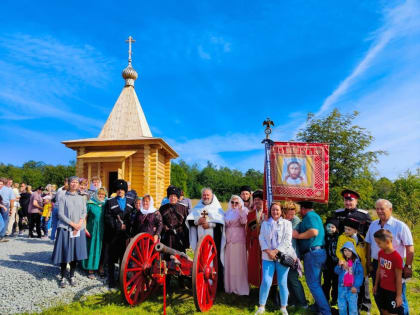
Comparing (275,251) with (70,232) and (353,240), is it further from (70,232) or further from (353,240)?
(70,232)

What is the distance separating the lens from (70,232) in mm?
5129

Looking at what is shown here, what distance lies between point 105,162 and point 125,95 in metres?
4.79

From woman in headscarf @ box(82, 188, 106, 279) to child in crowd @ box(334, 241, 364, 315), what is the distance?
4.39 meters

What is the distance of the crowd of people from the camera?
385 cm

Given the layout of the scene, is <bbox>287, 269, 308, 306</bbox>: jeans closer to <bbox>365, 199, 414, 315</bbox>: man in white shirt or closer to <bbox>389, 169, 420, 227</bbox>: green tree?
<bbox>365, 199, 414, 315</bbox>: man in white shirt

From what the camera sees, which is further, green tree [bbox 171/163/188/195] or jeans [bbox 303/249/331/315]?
green tree [bbox 171/163/188/195]

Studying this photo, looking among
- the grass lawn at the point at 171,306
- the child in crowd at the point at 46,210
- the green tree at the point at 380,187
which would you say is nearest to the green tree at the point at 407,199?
the green tree at the point at 380,187

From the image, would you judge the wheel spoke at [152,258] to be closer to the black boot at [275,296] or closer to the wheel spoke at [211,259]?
the wheel spoke at [211,259]

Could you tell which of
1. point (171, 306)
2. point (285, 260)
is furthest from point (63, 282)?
point (285, 260)

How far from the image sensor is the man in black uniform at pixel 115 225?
18.2 ft

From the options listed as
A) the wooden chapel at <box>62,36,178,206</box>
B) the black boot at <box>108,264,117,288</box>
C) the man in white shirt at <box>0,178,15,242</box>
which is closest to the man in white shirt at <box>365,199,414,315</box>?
the black boot at <box>108,264,117,288</box>

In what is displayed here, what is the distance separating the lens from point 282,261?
4.26 m

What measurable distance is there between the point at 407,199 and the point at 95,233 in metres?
16.7

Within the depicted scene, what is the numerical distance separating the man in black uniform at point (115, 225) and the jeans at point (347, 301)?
385 centimetres
